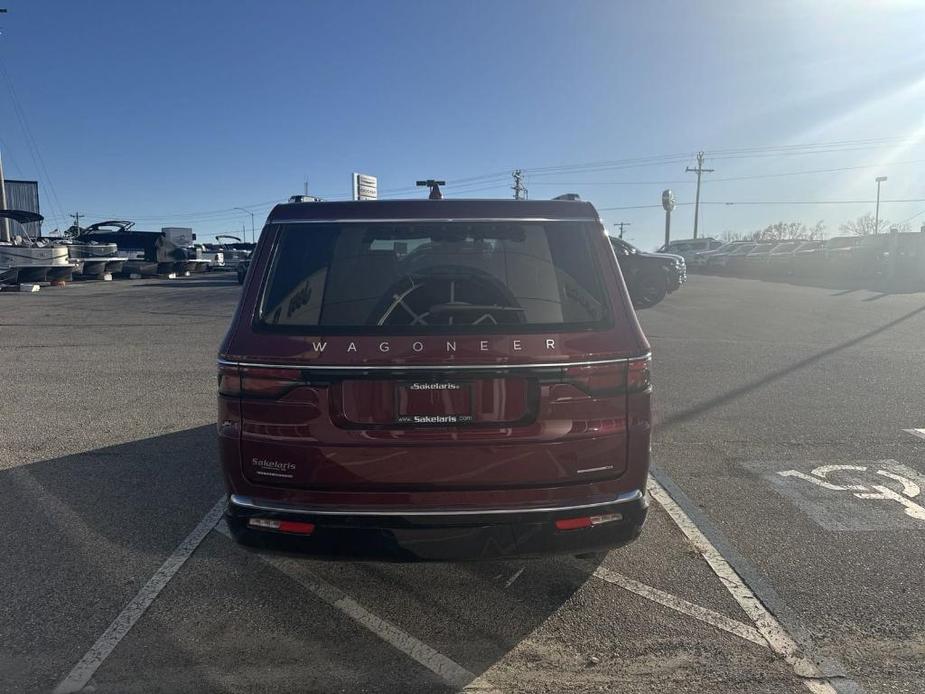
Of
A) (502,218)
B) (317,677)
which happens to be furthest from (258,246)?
(317,677)

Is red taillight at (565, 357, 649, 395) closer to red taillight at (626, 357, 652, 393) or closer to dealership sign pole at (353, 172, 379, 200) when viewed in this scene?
red taillight at (626, 357, 652, 393)

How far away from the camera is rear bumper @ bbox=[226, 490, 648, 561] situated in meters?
2.66

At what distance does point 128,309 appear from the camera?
55.5 ft

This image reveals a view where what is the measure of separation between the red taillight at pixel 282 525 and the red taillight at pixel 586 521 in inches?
40.2

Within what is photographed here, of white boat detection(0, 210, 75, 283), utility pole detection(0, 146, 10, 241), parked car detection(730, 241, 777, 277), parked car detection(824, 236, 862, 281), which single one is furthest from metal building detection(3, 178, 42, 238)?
parked car detection(824, 236, 862, 281)

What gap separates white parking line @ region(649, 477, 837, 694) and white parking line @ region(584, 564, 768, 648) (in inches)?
2.3

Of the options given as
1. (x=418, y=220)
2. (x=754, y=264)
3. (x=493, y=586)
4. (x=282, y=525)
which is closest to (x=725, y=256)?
(x=754, y=264)

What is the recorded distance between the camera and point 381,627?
2.96m

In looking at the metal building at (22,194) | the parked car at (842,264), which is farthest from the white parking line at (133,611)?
the metal building at (22,194)

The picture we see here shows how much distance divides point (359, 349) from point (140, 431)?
4.22 meters

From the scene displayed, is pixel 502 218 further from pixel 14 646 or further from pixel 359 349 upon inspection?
pixel 14 646

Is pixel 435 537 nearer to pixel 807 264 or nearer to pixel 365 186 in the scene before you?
pixel 365 186

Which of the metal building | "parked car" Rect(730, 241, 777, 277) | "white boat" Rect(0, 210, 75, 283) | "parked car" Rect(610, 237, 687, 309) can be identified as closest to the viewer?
"parked car" Rect(610, 237, 687, 309)

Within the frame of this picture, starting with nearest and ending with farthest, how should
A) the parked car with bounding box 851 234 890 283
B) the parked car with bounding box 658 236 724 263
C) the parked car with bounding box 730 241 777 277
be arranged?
the parked car with bounding box 851 234 890 283 → the parked car with bounding box 730 241 777 277 → the parked car with bounding box 658 236 724 263
